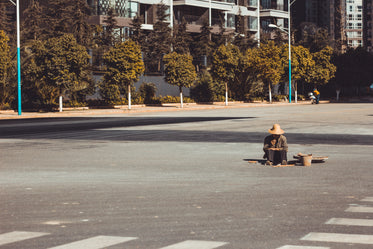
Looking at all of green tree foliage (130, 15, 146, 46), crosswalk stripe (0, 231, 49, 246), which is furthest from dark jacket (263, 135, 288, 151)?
green tree foliage (130, 15, 146, 46)

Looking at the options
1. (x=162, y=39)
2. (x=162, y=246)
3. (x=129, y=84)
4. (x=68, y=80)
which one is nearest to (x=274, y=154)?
(x=162, y=246)

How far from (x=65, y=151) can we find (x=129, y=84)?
28663mm

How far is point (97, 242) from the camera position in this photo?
6.25m

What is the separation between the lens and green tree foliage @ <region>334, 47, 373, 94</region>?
72.3 meters

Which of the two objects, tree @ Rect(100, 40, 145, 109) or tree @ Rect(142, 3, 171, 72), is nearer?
tree @ Rect(100, 40, 145, 109)

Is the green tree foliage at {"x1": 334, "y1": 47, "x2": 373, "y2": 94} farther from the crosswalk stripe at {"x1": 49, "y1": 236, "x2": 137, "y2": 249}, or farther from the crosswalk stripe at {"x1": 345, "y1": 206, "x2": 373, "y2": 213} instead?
the crosswalk stripe at {"x1": 49, "y1": 236, "x2": 137, "y2": 249}

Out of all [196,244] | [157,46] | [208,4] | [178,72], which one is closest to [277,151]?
[196,244]

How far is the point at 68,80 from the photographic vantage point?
3753 centimetres

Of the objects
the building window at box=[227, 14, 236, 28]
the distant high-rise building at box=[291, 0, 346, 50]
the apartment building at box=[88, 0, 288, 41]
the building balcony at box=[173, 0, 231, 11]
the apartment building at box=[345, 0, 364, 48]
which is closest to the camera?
the apartment building at box=[88, 0, 288, 41]

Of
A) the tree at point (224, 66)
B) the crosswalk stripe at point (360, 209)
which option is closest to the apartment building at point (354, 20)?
the tree at point (224, 66)

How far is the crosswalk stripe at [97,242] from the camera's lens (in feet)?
20.0

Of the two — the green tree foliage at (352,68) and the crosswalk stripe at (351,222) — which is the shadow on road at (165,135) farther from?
the green tree foliage at (352,68)

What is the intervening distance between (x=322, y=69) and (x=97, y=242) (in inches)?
2429

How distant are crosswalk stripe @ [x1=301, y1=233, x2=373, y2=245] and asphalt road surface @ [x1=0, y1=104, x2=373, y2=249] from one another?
11 mm
